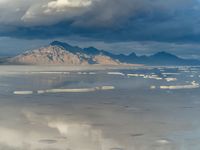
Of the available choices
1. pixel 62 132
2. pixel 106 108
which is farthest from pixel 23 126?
pixel 106 108

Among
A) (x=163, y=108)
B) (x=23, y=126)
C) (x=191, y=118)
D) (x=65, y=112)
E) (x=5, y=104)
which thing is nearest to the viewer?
(x=23, y=126)

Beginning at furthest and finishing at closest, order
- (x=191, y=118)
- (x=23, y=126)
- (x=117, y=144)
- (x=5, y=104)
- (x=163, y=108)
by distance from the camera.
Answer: (x=5, y=104), (x=163, y=108), (x=191, y=118), (x=23, y=126), (x=117, y=144)

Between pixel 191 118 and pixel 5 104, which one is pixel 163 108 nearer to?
pixel 191 118

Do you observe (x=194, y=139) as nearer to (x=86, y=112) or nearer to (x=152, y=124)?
(x=152, y=124)

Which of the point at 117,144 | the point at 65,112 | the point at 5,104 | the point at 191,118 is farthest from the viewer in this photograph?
the point at 5,104

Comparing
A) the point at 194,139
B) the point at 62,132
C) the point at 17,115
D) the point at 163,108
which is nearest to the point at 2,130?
the point at 62,132

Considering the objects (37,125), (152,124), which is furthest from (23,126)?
(152,124)

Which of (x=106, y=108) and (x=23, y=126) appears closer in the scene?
(x=23, y=126)

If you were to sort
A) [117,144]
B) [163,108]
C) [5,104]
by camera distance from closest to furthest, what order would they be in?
[117,144]
[163,108]
[5,104]

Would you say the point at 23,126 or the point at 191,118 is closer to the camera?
Answer: the point at 23,126
